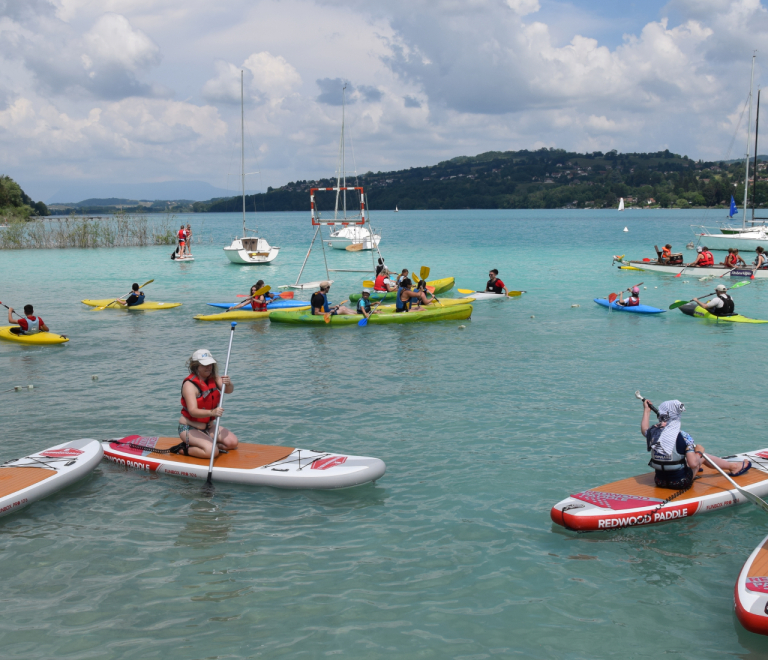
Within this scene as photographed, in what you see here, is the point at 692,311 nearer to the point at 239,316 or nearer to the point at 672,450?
the point at 239,316

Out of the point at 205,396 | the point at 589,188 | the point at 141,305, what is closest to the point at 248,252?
the point at 141,305

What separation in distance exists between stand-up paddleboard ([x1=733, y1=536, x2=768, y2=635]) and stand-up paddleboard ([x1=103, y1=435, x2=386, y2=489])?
3944 millimetres

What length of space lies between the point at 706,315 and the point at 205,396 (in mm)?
16169

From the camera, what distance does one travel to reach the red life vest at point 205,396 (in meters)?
8.44

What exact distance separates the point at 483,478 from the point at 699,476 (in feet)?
8.23

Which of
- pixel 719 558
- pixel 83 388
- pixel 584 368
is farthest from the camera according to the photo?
pixel 584 368

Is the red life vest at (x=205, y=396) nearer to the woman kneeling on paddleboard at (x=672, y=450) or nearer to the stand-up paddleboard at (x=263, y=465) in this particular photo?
the stand-up paddleboard at (x=263, y=465)

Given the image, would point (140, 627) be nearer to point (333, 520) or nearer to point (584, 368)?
point (333, 520)

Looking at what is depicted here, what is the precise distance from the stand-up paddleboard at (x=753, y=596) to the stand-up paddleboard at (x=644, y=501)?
1.21m

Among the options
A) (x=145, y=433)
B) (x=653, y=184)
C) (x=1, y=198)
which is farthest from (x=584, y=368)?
(x=653, y=184)

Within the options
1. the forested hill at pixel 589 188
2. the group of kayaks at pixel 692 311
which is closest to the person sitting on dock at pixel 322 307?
the group of kayaks at pixel 692 311

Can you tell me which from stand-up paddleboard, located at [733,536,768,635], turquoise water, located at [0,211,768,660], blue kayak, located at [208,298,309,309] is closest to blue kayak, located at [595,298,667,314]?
turquoise water, located at [0,211,768,660]

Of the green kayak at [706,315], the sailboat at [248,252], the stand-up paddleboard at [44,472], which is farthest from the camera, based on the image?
the sailboat at [248,252]

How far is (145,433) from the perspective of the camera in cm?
1005
